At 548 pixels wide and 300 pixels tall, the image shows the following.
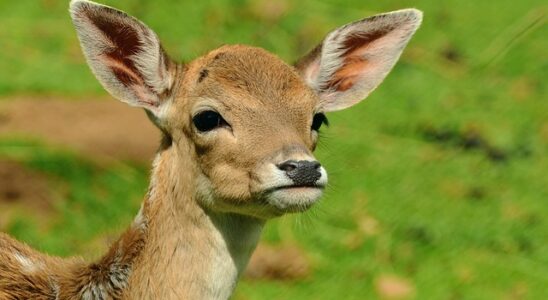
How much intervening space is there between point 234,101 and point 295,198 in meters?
0.65

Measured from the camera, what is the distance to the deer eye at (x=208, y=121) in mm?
6016

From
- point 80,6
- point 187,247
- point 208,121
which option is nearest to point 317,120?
point 208,121

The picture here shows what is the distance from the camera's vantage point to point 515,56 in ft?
37.8

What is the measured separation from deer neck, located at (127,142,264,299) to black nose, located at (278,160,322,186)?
0.50 m

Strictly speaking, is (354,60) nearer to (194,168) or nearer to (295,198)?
(194,168)

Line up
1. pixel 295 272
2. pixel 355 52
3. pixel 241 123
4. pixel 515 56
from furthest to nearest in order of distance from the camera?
pixel 515 56 < pixel 295 272 < pixel 355 52 < pixel 241 123

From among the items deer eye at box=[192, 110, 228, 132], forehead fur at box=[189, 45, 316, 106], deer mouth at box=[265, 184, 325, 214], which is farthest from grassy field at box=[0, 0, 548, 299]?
deer mouth at box=[265, 184, 325, 214]

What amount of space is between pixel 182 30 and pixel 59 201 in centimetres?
306

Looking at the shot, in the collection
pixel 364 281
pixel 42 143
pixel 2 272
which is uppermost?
pixel 2 272

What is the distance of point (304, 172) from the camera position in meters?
5.59

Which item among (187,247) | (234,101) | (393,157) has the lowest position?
(393,157)

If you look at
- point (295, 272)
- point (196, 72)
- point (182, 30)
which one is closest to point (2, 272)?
point (196, 72)

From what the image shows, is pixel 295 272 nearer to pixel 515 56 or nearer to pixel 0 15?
pixel 515 56

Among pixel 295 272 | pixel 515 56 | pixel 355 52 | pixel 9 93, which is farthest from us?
pixel 515 56
